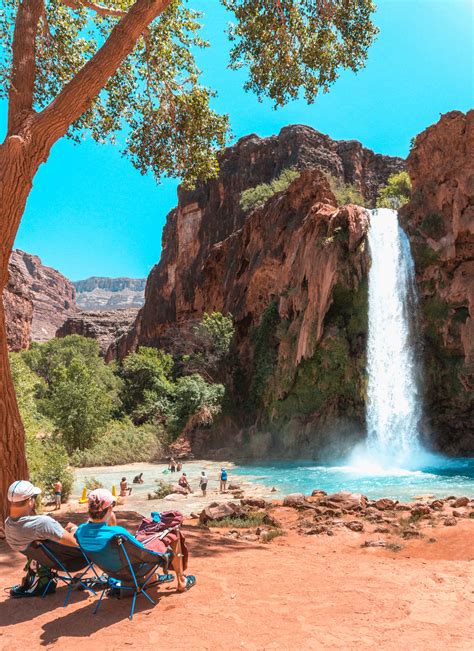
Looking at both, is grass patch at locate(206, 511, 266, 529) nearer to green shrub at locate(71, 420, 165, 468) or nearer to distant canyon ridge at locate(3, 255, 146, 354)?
green shrub at locate(71, 420, 165, 468)

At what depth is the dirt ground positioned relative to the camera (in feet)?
11.7

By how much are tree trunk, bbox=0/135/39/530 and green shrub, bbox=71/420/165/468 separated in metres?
18.4

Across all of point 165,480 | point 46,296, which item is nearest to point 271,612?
point 165,480

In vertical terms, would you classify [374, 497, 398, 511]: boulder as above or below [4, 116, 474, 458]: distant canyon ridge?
below

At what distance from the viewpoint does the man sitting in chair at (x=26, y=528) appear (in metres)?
4.25

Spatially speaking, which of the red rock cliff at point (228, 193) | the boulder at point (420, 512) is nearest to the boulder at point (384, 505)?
the boulder at point (420, 512)

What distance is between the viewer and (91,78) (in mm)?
6680

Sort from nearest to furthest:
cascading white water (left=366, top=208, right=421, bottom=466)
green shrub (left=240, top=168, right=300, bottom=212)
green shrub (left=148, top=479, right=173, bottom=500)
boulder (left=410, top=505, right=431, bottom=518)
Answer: boulder (left=410, top=505, right=431, bottom=518)
green shrub (left=148, top=479, right=173, bottom=500)
cascading white water (left=366, top=208, right=421, bottom=466)
green shrub (left=240, top=168, right=300, bottom=212)

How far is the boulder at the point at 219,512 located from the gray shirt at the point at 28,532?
595 cm

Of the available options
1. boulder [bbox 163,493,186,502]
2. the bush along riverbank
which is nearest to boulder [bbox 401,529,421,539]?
boulder [bbox 163,493,186,502]

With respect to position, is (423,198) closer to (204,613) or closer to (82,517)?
(82,517)

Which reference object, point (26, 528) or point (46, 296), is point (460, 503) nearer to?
point (26, 528)

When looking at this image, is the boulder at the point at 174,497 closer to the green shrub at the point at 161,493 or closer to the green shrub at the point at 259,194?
the green shrub at the point at 161,493

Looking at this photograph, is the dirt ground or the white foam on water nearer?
the dirt ground
